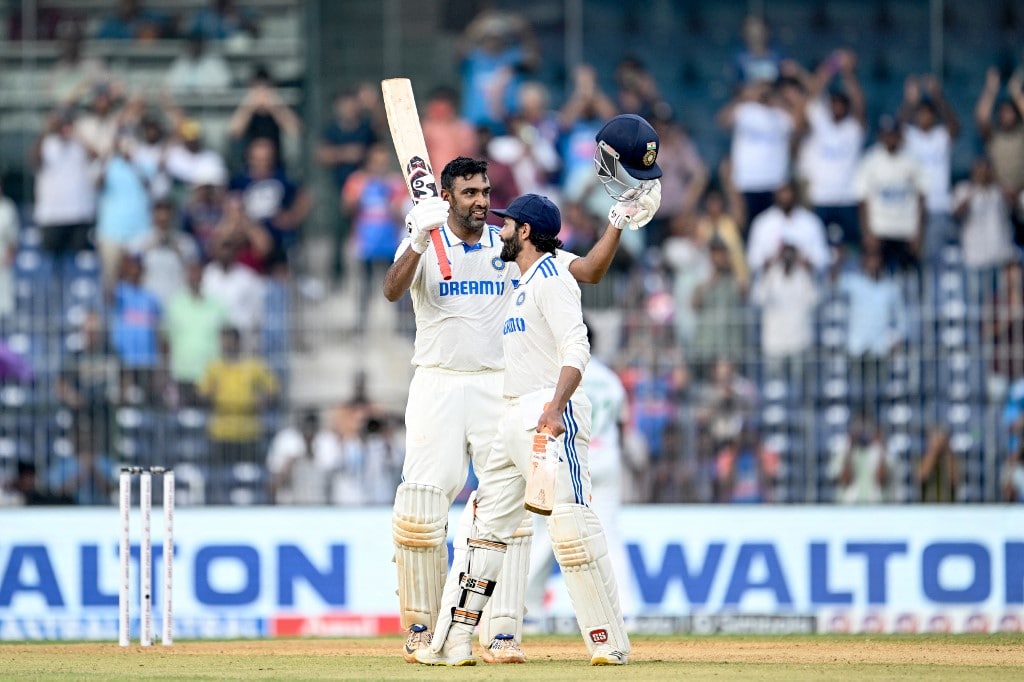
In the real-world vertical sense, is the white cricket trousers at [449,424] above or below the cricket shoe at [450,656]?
above

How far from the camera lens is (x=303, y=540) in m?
12.9

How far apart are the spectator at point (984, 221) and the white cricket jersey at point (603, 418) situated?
5282 mm

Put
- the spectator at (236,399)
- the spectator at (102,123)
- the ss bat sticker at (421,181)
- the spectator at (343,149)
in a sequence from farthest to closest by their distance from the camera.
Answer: the spectator at (343,149), the spectator at (102,123), the spectator at (236,399), the ss bat sticker at (421,181)

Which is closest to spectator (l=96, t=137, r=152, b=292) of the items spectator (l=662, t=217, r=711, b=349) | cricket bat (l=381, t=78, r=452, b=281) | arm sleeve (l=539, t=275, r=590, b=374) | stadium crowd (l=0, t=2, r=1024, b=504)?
stadium crowd (l=0, t=2, r=1024, b=504)

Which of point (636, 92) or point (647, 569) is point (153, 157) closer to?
point (636, 92)

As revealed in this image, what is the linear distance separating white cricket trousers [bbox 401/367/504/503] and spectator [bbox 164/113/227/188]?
329 inches

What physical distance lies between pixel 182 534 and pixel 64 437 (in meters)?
2.55

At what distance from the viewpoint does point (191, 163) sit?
17.2m

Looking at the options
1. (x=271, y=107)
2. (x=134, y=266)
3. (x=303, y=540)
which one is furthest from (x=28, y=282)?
(x=303, y=540)

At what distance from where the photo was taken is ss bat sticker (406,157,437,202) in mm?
8859

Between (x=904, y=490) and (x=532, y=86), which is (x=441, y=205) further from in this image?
(x=532, y=86)

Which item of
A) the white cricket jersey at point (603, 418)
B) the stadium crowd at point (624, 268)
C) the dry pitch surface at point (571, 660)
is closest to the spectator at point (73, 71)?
the stadium crowd at point (624, 268)

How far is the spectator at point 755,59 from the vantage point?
58.0ft

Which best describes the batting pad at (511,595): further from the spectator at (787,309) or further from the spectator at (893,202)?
the spectator at (893,202)
